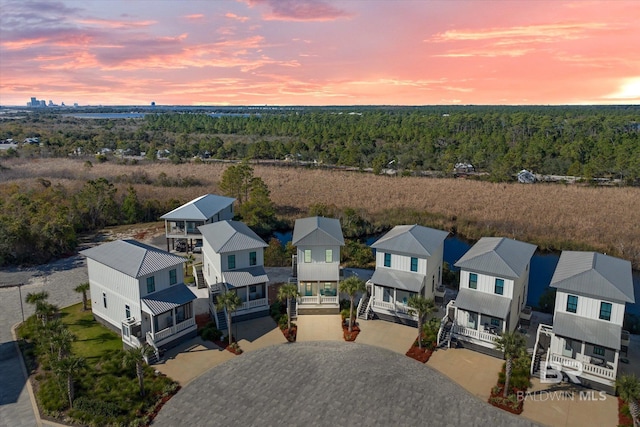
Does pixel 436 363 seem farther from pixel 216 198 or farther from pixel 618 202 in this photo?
pixel 618 202

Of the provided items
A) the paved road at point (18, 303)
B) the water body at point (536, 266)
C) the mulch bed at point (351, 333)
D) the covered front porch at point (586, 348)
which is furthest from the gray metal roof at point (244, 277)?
the water body at point (536, 266)

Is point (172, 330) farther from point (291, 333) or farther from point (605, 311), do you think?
point (605, 311)

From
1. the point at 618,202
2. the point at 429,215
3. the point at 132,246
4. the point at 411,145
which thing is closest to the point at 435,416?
the point at 132,246

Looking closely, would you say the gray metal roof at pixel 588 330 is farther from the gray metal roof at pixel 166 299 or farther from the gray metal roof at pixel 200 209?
the gray metal roof at pixel 200 209

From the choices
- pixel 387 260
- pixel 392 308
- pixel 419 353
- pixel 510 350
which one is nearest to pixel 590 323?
pixel 510 350

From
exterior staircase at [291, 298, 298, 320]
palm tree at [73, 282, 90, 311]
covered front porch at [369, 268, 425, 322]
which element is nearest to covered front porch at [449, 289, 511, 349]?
covered front porch at [369, 268, 425, 322]

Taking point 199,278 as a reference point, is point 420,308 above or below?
above

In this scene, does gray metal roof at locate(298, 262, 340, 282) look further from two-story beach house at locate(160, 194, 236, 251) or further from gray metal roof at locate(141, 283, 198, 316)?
two-story beach house at locate(160, 194, 236, 251)
